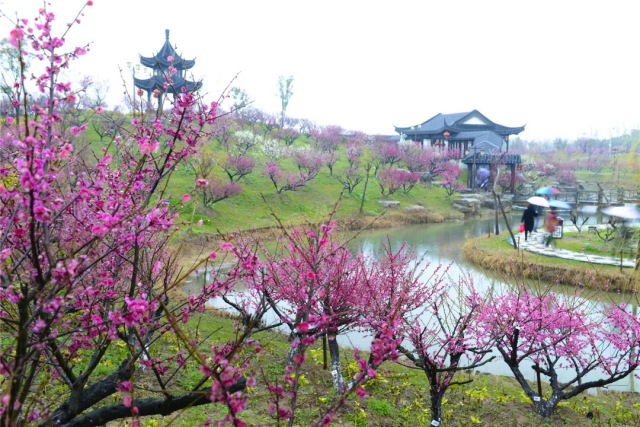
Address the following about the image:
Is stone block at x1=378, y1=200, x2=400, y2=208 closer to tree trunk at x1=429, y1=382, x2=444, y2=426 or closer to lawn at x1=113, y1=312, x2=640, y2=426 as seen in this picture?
lawn at x1=113, y1=312, x2=640, y2=426

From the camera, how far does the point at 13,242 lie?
3.00 metres

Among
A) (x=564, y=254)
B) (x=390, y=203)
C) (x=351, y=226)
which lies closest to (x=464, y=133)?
(x=390, y=203)

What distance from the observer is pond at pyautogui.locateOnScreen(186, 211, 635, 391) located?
31.1ft

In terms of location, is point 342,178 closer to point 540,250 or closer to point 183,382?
point 540,250

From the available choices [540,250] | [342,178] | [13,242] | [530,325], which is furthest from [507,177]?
[13,242]

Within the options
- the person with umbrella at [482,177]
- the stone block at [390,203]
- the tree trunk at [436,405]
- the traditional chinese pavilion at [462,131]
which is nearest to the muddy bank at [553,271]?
the tree trunk at [436,405]

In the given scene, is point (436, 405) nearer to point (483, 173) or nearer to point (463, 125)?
point (483, 173)

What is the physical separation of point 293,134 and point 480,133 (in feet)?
57.3

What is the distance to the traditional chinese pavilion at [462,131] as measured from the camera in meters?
41.0

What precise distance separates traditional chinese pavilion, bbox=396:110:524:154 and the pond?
12.3m

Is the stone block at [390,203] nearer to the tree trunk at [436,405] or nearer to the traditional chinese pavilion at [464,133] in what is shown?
the traditional chinese pavilion at [464,133]

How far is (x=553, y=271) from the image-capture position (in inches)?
548

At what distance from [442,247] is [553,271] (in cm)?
617

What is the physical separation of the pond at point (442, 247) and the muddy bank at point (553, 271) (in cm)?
39
